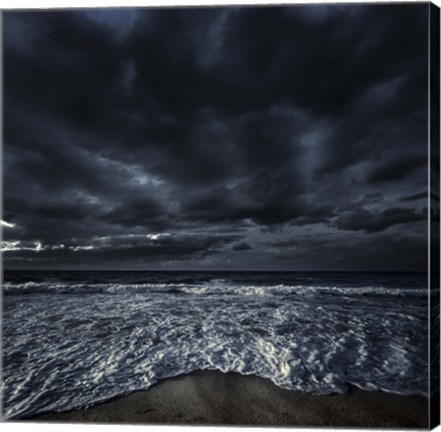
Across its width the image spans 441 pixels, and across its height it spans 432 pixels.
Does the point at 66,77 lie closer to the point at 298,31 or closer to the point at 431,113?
the point at 298,31

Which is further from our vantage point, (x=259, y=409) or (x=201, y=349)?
(x=201, y=349)

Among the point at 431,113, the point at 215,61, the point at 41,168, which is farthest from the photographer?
the point at 41,168

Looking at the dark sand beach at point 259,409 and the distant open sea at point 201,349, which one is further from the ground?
the distant open sea at point 201,349

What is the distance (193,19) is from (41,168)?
1.95 meters

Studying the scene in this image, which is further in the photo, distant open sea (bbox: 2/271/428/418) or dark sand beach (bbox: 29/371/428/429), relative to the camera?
distant open sea (bbox: 2/271/428/418)

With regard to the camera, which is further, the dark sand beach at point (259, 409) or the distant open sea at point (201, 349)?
the distant open sea at point (201, 349)

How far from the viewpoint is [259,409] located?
2.21 meters

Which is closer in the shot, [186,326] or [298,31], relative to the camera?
[298,31]

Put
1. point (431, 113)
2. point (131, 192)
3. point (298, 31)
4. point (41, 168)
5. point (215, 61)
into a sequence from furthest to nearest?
1. point (131, 192)
2. point (41, 168)
3. point (215, 61)
4. point (298, 31)
5. point (431, 113)

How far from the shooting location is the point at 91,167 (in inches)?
A: 119

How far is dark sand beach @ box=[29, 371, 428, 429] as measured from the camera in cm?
213

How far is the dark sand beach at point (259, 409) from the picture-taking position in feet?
7.00

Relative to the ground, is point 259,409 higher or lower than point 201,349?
lower

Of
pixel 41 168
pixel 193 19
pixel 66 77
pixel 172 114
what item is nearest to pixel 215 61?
pixel 193 19
